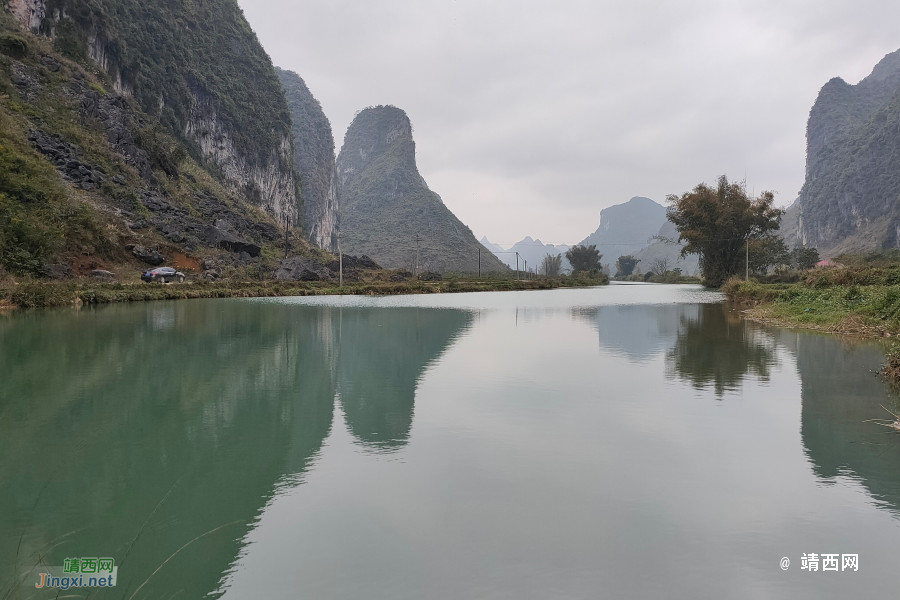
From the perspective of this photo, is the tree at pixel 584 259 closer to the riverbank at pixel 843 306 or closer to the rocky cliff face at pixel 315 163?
the rocky cliff face at pixel 315 163

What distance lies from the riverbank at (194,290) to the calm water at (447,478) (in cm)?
1707

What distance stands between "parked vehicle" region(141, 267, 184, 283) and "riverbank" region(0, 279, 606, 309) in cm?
195

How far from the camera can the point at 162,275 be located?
4194 cm

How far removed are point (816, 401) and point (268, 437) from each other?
26.0 feet

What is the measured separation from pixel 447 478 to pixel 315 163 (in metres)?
162

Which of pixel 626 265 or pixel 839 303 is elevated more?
pixel 626 265

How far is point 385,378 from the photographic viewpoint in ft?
33.4

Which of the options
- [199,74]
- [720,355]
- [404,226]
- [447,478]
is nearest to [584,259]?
[404,226]

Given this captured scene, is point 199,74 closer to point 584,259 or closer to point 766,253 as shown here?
point 584,259

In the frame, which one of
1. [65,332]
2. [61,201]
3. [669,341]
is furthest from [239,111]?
[669,341]

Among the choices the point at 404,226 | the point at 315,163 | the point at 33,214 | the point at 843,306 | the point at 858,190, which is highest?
the point at 315,163

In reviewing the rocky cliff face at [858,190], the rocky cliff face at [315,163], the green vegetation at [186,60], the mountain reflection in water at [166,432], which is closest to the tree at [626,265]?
the rocky cliff face at [858,190]

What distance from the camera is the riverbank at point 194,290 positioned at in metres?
24.8

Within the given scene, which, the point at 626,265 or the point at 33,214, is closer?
the point at 33,214
